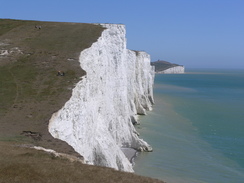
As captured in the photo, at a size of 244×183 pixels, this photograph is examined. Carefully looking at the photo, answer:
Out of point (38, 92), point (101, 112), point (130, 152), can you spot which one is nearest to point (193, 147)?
point (130, 152)

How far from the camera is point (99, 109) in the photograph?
22.8 meters

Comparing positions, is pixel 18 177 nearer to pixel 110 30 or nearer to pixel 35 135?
pixel 35 135

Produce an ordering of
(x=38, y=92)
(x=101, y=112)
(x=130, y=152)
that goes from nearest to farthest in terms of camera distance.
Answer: (x=38, y=92), (x=101, y=112), (x=130, y=152)

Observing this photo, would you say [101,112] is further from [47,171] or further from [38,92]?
[47,171]

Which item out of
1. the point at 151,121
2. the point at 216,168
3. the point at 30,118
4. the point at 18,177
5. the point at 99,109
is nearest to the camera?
the point at 18,177

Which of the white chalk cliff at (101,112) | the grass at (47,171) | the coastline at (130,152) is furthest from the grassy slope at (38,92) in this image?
the coastline at (130,152)

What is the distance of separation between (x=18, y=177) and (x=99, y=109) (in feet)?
46.4

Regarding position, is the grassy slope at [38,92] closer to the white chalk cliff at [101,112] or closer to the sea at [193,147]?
the white chalk cliff at [101,112]

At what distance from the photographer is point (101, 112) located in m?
23.1

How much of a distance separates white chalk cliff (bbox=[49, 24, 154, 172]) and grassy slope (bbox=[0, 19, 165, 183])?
70cm

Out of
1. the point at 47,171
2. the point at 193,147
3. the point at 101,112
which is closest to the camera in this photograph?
the point at 47,171

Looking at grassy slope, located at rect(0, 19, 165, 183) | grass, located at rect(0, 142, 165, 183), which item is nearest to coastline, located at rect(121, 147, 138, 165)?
grassy slope, located at rect(0, 19, 165, 183)

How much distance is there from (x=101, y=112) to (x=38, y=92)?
234 inches

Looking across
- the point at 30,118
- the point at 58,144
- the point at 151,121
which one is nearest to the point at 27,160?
the point at 58,144
